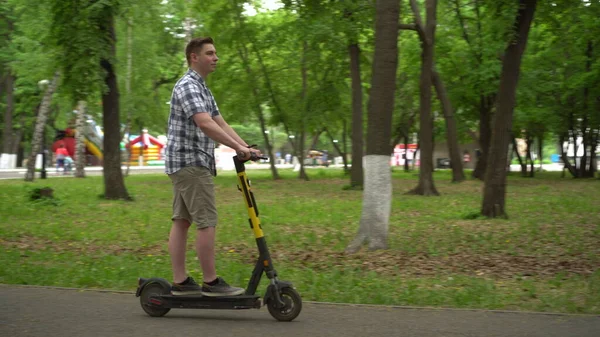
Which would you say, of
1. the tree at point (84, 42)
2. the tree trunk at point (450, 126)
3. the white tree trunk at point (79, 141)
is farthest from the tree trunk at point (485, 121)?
the tree at point (84, 42)

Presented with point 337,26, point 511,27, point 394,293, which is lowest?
point 394,293

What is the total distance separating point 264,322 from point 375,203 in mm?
4458

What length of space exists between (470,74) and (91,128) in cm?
3566

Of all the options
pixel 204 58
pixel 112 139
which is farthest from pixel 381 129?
pixel 112 139

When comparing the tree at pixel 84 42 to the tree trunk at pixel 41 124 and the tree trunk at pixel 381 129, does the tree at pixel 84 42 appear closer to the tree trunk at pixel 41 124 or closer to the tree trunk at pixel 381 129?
the tree trunk at pixel 381 129

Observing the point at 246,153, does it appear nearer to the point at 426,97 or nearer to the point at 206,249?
the point at 206,249

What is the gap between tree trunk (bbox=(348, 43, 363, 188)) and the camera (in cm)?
2641

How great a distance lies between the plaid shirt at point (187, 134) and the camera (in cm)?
603

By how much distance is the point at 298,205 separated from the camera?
768 inches

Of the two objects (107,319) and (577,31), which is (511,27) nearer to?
(577,31)

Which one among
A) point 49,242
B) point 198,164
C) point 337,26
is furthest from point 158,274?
point 337,26

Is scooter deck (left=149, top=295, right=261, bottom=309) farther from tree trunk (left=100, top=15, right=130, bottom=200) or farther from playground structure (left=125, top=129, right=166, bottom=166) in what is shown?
playground structure (left=125, top=129, right=166, bottom=166)

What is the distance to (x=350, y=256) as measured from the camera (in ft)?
32.8

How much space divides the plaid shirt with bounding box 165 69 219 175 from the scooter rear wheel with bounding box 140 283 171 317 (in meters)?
0.92
